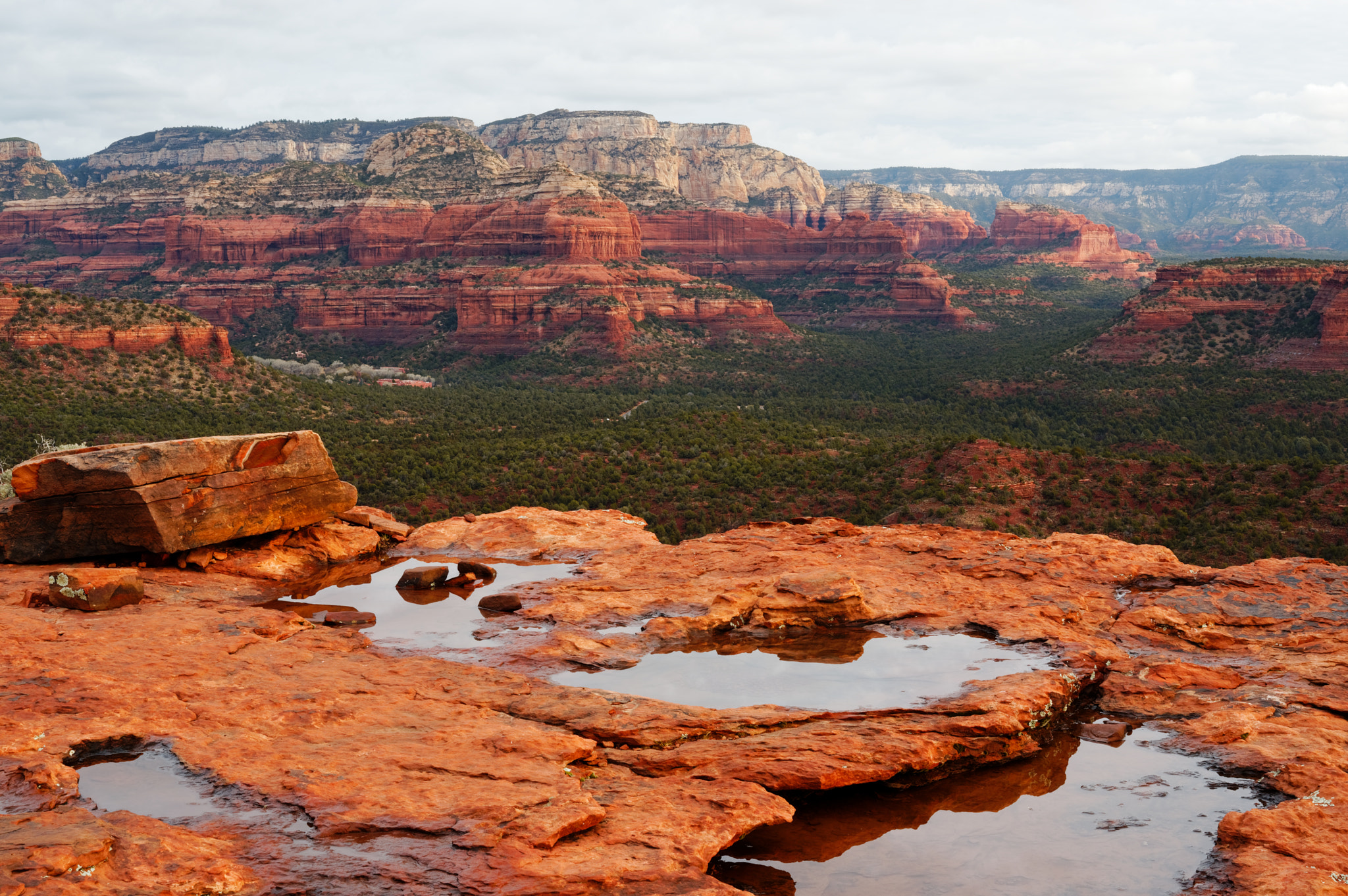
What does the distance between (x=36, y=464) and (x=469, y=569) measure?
321 inches

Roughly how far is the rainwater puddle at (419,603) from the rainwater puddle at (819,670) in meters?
2.66

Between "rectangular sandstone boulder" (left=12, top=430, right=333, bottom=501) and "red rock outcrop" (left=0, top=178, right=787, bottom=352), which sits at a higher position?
"red rock outcrop" (left=0, top=178, right=787, bottom=352)

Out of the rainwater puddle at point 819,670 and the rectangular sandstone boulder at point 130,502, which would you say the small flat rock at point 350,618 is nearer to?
the rectangular sandstone boulder at point 130,502

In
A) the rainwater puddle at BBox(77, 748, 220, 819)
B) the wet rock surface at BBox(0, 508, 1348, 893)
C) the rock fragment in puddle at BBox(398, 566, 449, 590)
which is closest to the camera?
the wet rock surface at BBox(0, 508, 1348, 893)

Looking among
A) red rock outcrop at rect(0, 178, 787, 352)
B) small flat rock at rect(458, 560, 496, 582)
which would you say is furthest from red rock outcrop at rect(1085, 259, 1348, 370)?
small flat rock at rect(458, 560, 496, 582)

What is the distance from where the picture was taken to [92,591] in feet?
49.4

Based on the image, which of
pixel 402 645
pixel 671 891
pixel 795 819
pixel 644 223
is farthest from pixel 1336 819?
pixel 644 223

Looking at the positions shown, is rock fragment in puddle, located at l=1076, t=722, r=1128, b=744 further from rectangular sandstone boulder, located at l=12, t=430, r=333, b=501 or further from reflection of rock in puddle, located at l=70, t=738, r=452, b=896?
rectangular sandstone boulder, located at l=12, t=430, r=333, b=501

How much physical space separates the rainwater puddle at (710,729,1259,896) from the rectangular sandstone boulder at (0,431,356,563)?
13.4m

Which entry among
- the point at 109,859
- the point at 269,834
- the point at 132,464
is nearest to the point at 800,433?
the point at 132,464

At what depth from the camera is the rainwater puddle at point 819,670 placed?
1266 cm

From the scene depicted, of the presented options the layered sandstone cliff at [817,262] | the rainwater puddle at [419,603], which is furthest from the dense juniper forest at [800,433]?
the layered sandstone cliff at [817,262]

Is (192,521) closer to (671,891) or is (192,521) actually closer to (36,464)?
(36,464)

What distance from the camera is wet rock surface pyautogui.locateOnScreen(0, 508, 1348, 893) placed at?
8.44 meters
